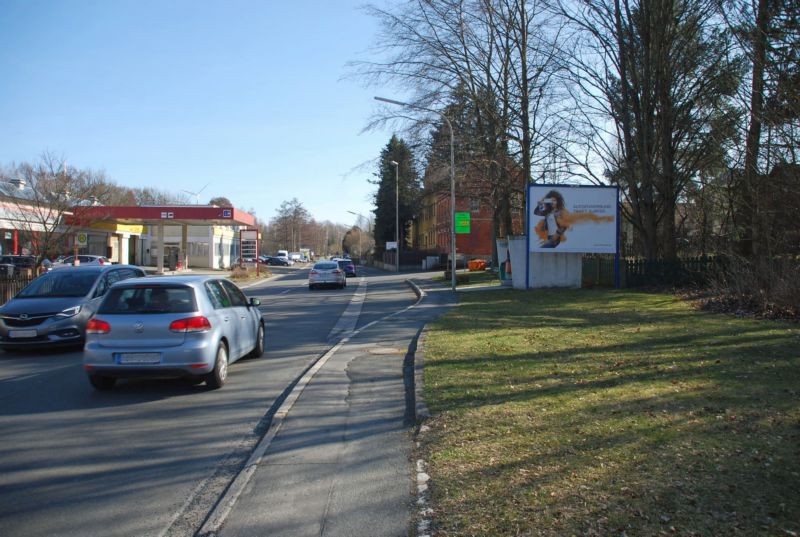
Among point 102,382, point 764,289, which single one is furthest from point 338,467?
point 764,289

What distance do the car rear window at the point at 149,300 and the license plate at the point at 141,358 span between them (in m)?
0.58

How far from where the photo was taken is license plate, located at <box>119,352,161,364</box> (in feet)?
26.3

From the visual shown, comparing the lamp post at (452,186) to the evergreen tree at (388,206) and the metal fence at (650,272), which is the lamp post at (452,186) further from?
the evergreen tree at (388,206)

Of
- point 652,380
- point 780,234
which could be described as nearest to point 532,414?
point 652,380

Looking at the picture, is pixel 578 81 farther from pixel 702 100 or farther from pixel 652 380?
pixel 652 380

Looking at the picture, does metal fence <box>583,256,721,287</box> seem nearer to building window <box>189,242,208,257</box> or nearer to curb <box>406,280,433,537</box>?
curb <box>406,280,433,537</box>

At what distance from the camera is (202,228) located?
60938 mm

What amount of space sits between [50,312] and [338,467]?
8617 millimetres

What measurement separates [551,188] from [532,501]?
22.4 m

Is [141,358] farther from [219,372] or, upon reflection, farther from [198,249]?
[198,249]

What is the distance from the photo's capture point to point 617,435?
5547 mm

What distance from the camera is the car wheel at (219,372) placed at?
27.8 feet

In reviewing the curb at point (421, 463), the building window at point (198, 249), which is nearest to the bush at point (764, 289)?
the curb at point (421, 463)

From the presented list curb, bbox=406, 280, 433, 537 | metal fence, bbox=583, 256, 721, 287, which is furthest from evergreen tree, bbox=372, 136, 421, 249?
curb, bbox=406, 280, 433, 537
